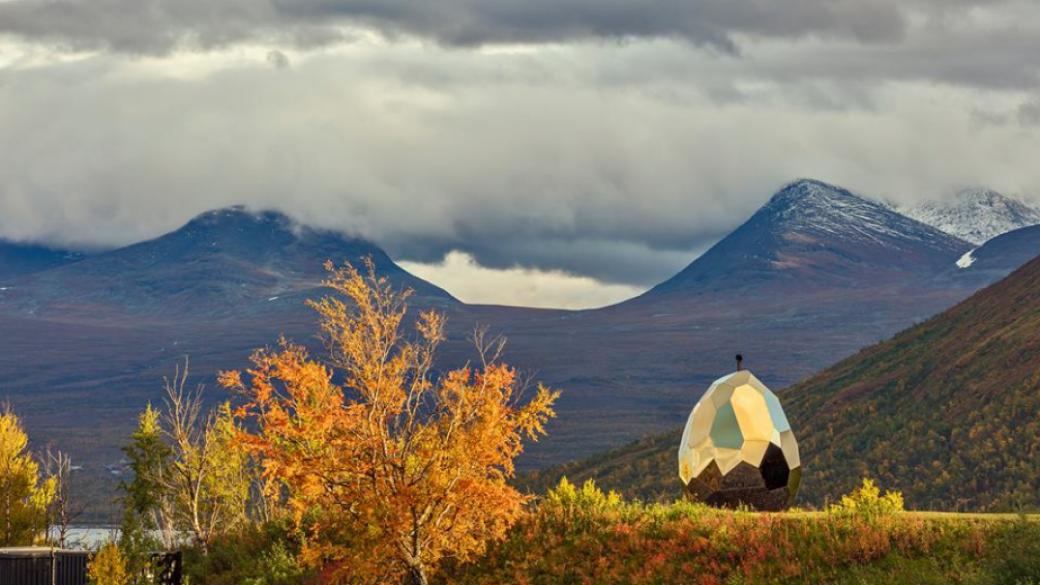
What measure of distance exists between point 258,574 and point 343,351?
1030 centimetres

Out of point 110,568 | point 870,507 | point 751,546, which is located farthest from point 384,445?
point 870,507

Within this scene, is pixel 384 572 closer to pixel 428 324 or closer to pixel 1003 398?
pixel 428 324

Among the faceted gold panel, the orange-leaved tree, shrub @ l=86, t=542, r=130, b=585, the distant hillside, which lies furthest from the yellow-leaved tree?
the faceted gold panel

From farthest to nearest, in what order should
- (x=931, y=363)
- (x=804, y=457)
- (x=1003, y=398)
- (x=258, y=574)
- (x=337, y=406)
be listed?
(x=931, y=363), (x=804, y=457), (x=1003, y=398), (x=258, y=574), (x=337, y=406)

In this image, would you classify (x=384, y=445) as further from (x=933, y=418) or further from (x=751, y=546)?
(x=933, y=418)

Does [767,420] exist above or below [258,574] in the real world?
above

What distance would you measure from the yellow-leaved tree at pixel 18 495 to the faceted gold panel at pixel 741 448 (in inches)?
1950

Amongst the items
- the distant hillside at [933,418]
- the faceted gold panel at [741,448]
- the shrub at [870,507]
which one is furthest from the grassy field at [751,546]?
the distant hillside at [933,418]

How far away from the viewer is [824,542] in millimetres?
33875

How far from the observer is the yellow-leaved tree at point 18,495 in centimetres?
7906

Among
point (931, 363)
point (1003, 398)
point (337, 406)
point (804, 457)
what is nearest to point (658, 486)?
point (804, 457)

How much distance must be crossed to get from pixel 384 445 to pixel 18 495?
52173 millimetres

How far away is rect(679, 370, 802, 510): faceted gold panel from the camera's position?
37.2 metres

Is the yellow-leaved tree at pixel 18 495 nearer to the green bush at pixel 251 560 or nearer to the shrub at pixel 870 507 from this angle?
the green bush at pixel 251 560
